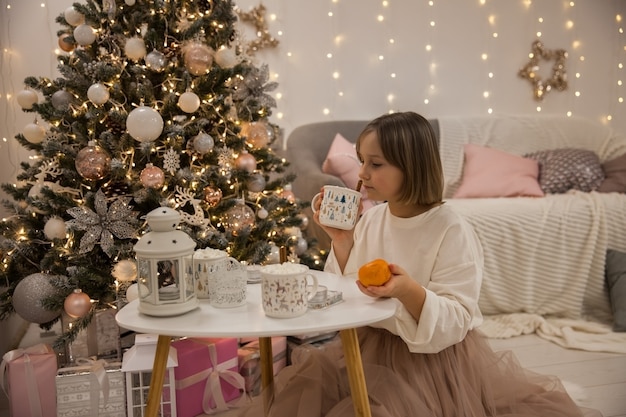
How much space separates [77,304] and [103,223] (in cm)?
28

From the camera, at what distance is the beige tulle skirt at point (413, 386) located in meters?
1.27

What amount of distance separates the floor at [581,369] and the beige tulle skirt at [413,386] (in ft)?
1.45

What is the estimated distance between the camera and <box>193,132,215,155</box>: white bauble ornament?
2002mm

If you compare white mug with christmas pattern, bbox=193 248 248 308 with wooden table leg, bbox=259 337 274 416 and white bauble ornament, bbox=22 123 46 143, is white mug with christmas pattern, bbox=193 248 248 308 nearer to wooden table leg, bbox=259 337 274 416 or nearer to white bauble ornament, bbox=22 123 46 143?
wooden table leg, bbox=259 337 274 416

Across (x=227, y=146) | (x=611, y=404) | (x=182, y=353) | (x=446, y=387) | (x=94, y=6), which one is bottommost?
(x=611, y=404)

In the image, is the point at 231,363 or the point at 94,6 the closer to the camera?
the point at 231,363

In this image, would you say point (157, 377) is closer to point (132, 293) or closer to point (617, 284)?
point (132, 293)

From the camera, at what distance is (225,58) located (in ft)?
6.89

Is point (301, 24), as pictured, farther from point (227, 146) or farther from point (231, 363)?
point (231, 363)

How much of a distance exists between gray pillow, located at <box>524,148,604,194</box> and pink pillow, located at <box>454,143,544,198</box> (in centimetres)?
6

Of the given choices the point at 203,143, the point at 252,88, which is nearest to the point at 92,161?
the point at 203,143

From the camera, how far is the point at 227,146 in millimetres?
2164

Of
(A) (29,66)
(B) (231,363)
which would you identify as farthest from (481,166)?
(A) (29,66)

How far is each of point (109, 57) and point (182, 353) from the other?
110cm
